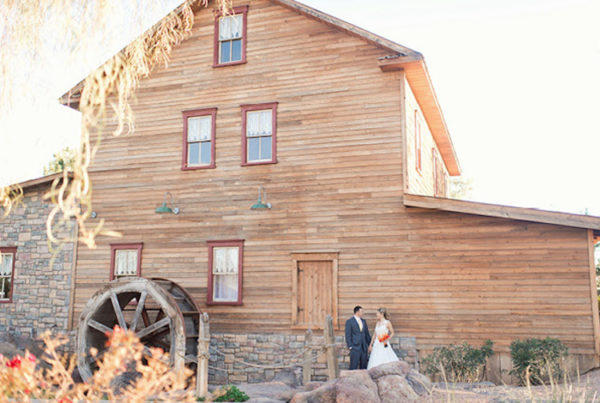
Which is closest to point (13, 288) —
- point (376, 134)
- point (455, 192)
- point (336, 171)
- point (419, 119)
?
point (336, 171)

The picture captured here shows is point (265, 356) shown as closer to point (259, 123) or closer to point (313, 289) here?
point (313, 289)

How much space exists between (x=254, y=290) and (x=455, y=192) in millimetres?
32191

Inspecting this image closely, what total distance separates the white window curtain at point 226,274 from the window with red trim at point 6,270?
19.0 feet

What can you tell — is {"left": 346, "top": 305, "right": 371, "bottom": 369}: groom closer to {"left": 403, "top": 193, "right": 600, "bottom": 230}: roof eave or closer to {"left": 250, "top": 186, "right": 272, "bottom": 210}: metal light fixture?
{"left": 403, "top": 193, "right": 600, "bottom": 230}: roof eave

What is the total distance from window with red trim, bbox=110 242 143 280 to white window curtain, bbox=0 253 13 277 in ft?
10.2

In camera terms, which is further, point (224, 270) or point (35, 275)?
point (35, 275)

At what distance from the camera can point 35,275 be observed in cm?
1611

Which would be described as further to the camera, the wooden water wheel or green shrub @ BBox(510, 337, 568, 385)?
the wooden water wheel

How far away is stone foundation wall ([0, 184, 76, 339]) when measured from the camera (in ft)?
51.9

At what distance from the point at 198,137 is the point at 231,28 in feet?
9.67

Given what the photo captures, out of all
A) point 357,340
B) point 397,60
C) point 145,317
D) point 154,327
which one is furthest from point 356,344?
point 397,60

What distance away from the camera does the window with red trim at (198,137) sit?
50.5 ft

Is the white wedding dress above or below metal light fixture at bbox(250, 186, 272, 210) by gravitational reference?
below

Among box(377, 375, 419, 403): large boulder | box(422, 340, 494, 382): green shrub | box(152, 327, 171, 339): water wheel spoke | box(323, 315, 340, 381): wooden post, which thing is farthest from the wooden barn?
box(377, 375, 419, 403): large boulder
